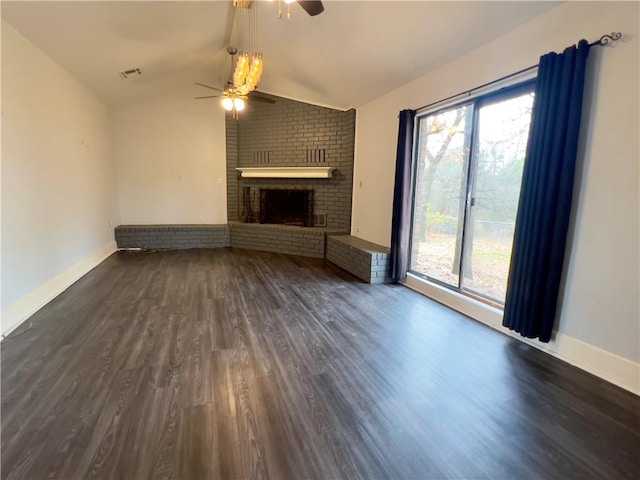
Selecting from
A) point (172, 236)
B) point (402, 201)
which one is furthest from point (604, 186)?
point (172, 236)

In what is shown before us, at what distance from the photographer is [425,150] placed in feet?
13.1

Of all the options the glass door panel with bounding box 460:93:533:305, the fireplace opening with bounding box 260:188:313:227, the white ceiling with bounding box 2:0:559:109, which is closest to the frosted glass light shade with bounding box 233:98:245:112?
the white ceiling with bounding box 2:0:559:109

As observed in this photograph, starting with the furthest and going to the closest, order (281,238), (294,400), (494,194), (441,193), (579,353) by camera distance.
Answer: (281,238)
(441,193)
(494,194)
(579,353)
(294,400)

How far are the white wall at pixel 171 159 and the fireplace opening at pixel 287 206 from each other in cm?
95

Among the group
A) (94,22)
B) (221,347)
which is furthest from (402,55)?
(221,347)

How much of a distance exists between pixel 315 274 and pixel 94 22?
3.73 meters

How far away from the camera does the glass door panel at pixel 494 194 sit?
2.79 m

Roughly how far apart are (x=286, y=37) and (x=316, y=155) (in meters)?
2.39

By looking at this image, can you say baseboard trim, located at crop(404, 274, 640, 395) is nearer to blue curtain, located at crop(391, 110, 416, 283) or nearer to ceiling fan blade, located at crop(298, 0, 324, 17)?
blue curtain, located at crop(391, 110, 416, 283)

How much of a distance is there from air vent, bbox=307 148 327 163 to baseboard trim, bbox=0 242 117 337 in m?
4.01

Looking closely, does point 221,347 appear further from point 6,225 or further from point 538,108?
point 538,108

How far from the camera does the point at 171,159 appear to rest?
21.3 ft

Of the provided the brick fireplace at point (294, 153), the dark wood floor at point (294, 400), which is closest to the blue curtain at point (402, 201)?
the dark wood floor at point (294, 400)

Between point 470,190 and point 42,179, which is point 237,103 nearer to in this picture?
point 42,179
